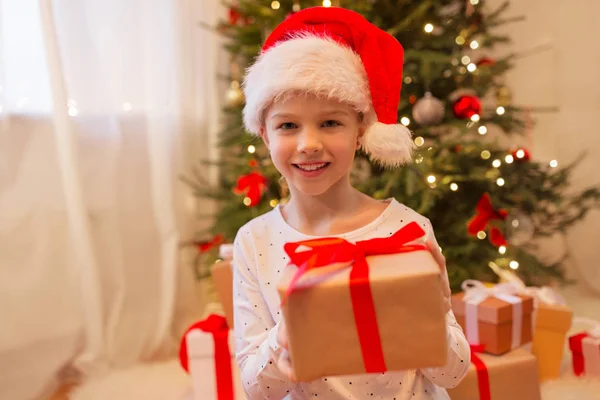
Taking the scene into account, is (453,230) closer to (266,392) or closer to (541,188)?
(541,188)

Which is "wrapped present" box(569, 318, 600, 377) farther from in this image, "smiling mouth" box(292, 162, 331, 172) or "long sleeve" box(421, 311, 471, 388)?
"smiling mouth" box(292, 162, 331, 172)

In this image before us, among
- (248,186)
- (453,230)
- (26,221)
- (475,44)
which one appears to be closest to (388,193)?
(453,230)

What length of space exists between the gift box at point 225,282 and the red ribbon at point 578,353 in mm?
1068

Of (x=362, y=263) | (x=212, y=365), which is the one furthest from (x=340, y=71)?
(x=212, y=365)

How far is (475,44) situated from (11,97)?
159 cm

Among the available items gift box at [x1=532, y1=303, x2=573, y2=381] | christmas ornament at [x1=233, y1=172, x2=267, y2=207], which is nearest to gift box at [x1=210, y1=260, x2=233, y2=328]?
christmas ornament at [x1=233, y1=172, x2=267, y2=207]

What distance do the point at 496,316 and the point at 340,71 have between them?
0.88m

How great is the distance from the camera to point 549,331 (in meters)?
1.57

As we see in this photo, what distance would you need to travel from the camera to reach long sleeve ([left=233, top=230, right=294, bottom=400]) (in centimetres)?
82

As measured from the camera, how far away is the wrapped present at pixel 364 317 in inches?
25.3

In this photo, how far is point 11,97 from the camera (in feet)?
5.30

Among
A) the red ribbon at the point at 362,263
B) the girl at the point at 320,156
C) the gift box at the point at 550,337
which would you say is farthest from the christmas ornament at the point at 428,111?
the red ribbon at the point at 362,263

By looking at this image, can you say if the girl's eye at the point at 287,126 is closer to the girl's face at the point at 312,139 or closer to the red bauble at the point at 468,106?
the girl's face at the point at 312,139

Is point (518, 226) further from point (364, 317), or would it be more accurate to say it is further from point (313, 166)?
point (364, 317)
